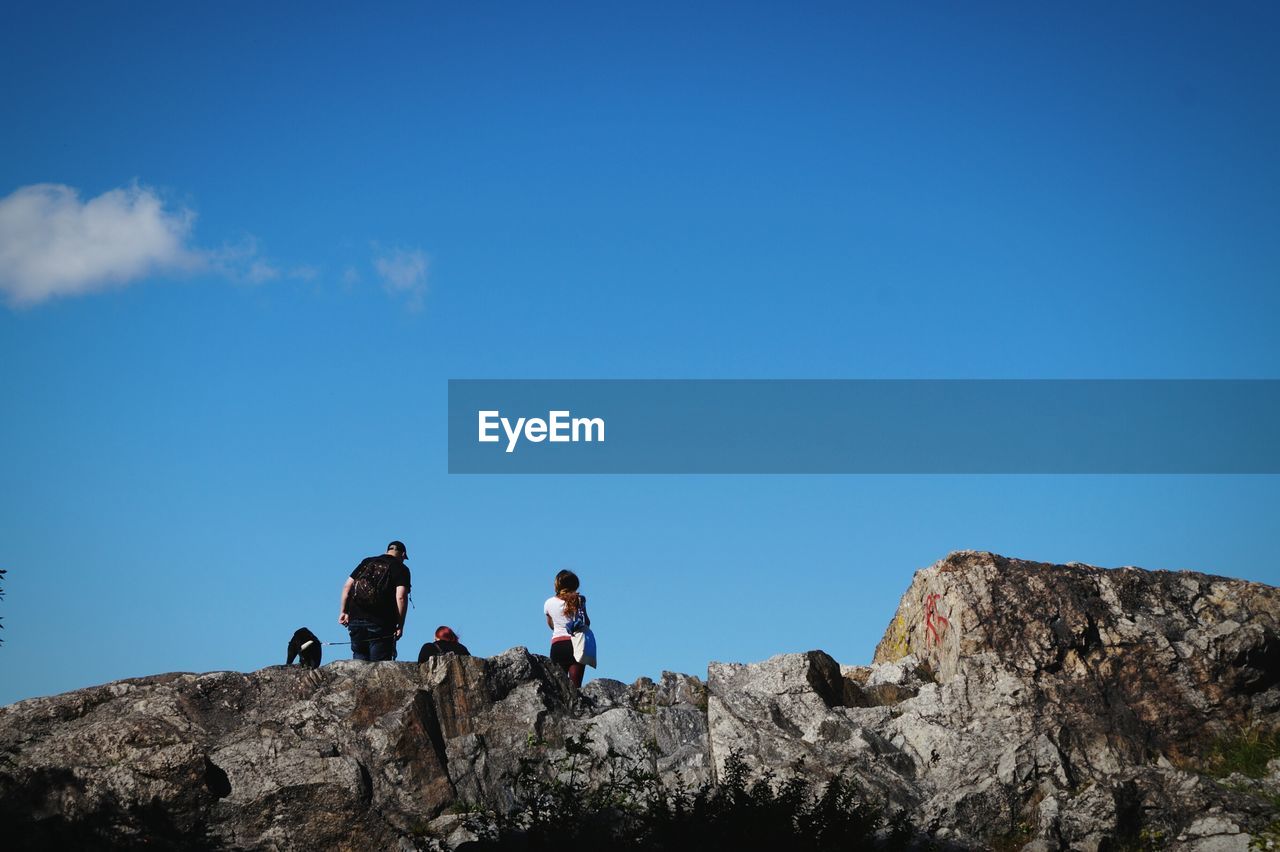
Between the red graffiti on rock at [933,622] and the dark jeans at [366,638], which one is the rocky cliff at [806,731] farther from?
the dark jeans at [366,638]

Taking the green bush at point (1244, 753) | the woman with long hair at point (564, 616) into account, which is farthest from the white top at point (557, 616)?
the green bush at point (1244, 753)

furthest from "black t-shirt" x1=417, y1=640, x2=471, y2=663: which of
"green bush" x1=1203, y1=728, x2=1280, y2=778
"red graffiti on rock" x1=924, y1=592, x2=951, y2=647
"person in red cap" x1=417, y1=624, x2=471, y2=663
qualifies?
"green bush" x1=1203, y1=728, x2=1280, y2=778

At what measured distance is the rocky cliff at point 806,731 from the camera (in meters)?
14.3

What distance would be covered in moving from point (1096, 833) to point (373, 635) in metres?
9.05

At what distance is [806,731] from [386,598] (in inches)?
223

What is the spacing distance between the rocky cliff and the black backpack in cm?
102

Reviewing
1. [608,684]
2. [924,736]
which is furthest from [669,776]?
[924,736]

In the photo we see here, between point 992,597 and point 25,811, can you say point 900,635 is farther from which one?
point 25,811

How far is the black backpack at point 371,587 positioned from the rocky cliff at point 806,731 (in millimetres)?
1022

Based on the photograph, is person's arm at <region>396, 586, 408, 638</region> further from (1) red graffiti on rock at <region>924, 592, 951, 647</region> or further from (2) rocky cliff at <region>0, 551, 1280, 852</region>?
(1) red graffiti on rock at <region>924, 592, 951, 647</region>

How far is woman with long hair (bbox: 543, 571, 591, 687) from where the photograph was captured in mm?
17609

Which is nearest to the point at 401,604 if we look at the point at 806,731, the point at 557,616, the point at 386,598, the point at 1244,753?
the point at 386,598

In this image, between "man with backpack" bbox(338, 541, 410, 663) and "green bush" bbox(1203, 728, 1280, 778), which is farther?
"man with backpack" bbox(338, 541, 410, 663)

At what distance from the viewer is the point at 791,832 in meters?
12.5
